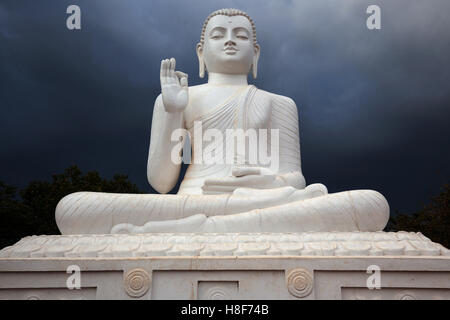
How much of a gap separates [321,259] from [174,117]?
2563mm

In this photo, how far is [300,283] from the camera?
3.18m

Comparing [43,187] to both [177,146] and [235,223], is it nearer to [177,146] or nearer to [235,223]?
[177,146]

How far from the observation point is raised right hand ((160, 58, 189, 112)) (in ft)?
16.2

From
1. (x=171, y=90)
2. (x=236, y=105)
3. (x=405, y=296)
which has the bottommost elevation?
(x=405, y=296)

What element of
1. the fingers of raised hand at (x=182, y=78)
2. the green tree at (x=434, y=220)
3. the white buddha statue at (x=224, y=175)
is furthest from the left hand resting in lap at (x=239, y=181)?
the green tree at (x=434, y=220)

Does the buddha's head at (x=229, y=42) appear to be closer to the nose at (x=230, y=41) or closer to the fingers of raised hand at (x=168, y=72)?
the nose at (x=230, y=41)

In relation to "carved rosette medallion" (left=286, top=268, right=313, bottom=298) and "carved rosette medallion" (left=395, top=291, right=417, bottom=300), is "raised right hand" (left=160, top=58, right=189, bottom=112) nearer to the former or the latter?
"carved rosette medallion" (left=286, top=268, right=313, bottom=298)

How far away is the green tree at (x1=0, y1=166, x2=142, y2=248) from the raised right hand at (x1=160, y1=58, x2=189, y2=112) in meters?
7.14

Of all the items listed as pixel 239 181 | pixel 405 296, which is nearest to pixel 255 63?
pixel 239 181

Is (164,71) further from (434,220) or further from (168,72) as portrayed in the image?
(434,220)

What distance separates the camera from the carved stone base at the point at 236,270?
3.19 m

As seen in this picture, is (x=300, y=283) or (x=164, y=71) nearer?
(x=300, y=283)

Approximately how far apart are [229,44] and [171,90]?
1.37 meters
